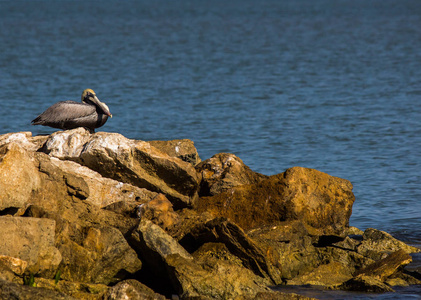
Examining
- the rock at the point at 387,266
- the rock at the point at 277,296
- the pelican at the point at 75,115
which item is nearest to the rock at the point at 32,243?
the rock at the point at 277,296

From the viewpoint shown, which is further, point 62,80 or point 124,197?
point 62,80

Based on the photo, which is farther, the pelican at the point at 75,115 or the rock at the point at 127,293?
the pelican at the point at 75,115

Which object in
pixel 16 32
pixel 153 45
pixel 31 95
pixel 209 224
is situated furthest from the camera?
pixel 16 32

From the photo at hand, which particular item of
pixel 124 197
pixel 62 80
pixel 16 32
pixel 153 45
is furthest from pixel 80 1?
pixel 124 197

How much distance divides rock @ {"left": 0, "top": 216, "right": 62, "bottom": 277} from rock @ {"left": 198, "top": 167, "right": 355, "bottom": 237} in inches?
136

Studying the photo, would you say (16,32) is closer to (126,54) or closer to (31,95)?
(126,54)

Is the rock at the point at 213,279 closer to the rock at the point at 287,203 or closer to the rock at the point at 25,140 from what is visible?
the rock at the point at 287,203

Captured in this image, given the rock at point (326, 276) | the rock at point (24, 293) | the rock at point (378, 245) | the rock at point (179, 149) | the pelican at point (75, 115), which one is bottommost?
the rock at point (326, 276)

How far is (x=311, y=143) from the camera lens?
73.5 ft

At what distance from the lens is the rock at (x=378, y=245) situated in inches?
431

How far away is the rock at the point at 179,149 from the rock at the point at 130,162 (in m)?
0.64

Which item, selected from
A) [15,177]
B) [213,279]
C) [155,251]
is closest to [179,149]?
[155,251]

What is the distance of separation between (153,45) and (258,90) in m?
24.1

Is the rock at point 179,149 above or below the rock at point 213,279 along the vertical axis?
above
